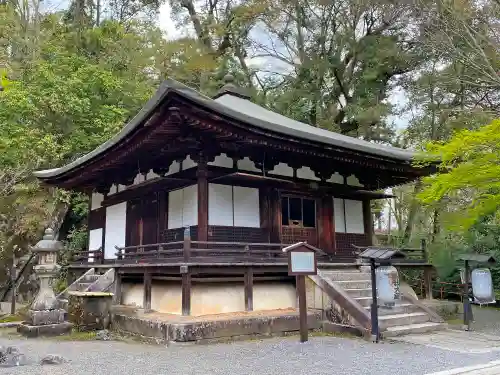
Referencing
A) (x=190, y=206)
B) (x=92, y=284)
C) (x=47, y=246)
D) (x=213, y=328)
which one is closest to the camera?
(x=213, y=328)

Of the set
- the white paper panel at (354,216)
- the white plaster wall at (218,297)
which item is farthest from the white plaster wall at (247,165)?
the white paper panel at (354,216)

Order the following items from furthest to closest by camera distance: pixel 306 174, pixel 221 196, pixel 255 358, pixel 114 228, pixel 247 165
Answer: pixel 114 228 → pixel 306 174 → pixel 247 165 → pixel 221 196 → pixel 255 358

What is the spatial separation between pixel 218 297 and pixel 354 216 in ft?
19.0

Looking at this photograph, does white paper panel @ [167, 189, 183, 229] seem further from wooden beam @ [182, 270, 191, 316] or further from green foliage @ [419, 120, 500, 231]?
green foliage @ [419, 120, 500, 231]

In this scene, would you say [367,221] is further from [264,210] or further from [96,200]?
[96,200]

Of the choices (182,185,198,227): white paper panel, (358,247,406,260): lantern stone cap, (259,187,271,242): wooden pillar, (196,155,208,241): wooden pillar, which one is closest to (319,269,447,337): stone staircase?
(358,247,406,260): lantern stone cap

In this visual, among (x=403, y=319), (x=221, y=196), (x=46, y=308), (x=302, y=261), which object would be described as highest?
(x=221, y=196)

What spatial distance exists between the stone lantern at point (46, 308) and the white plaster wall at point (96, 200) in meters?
5.48

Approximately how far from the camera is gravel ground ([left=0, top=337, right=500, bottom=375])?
20.2ft

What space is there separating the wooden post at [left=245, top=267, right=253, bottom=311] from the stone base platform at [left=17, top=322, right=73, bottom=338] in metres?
4.00

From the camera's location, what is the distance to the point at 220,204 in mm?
11070

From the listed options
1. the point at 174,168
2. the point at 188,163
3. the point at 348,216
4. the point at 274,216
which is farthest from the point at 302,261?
the point at 348,216

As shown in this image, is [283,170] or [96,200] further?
[96,200]

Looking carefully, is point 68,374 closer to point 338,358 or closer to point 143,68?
point 338,358
